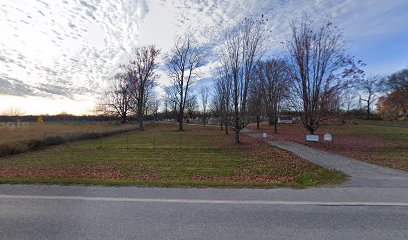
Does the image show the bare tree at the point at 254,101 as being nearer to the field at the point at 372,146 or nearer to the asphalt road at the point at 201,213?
the field at the point at 372,146

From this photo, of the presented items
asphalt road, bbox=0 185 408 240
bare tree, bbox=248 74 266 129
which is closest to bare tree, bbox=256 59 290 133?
bare tree, bbox=248 74 266 129

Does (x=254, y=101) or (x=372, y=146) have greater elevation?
(x=254, y=101)

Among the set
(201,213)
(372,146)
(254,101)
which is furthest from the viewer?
(254,101)

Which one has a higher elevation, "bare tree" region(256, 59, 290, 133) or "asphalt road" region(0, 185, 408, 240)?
"bare tree" region(256, 59, 290, 133)

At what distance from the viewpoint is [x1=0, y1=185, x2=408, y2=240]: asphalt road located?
12.6ft

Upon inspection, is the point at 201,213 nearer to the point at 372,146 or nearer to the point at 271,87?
the point at 372,146

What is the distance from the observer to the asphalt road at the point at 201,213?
12.6 feet

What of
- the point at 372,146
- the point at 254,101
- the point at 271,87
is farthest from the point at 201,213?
the point at 271,87

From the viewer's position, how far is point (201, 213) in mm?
4648

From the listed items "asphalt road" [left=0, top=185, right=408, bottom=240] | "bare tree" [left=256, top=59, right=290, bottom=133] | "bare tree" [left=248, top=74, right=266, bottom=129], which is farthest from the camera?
"bare tree" [left=256, top=59, right=290, bottom=133]

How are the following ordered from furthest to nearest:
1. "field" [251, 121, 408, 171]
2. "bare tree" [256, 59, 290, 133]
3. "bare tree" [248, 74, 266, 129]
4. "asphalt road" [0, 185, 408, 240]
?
"bare tree" [256, 59, 290, 133] → "bare tree" [248, 74, 266, 129] → "field" [251, 121, 408, 171] → "asphalt road" [0, 185, 408, 240]

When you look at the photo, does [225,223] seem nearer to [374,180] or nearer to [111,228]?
[111,228]

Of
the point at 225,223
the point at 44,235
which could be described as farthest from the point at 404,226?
the point at 44,235

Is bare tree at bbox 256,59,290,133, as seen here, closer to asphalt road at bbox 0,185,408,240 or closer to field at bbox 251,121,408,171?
field at bbox 251,121,408,171
